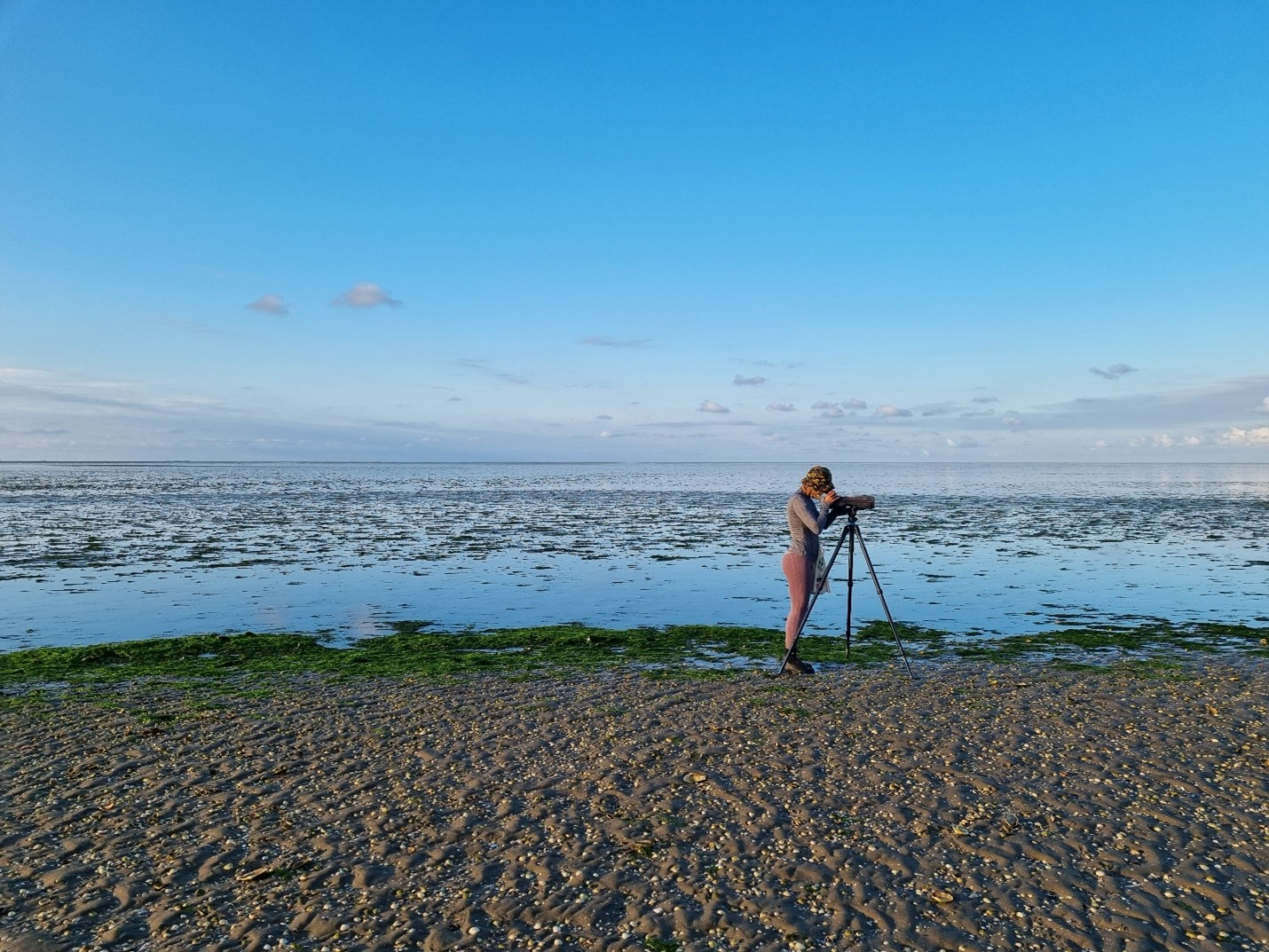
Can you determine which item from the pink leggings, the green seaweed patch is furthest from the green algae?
the pink leggings

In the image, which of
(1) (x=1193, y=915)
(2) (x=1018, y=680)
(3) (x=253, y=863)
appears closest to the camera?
(1) (x=1193, y=915)

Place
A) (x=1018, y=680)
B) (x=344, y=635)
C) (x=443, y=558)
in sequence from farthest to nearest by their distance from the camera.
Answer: (x=443, y=558), (x=344, y=635), (x=1018, y=680)

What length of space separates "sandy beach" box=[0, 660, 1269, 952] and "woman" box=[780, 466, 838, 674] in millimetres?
1403

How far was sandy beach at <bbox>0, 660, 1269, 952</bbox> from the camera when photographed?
5309 mm

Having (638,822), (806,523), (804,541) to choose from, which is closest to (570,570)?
(804,541)

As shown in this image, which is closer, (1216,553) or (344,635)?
(344,635)

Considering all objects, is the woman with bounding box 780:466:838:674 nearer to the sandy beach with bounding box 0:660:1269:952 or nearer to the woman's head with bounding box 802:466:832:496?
the woman's head with bounding box 802:466:832:496

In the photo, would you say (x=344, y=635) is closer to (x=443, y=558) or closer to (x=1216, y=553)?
(x=443, y=558)

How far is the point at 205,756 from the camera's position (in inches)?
332

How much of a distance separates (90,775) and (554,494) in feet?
198

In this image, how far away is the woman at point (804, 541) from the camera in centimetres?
1140

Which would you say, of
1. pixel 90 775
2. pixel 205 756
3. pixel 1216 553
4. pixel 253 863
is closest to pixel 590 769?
pixel 253 863

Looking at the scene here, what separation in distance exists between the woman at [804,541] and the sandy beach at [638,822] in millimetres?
1403

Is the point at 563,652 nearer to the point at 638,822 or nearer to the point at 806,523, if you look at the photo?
the point at 806,523
